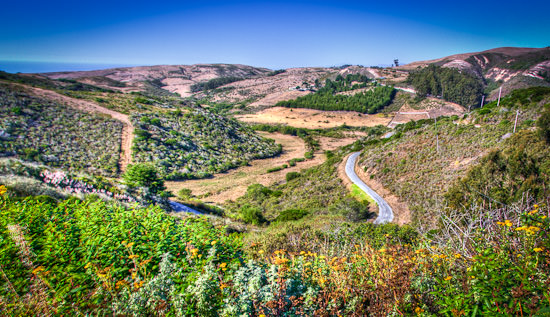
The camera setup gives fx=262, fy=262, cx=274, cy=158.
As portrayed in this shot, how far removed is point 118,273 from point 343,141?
60610 millimetres

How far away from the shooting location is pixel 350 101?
9281 cm

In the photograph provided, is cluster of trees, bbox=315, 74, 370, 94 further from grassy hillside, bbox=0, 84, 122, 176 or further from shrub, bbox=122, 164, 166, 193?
shrub, bbox=122, 164, 166, 193

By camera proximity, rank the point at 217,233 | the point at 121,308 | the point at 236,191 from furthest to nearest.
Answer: the point at 236,191 < the point at 217,233 < the point at 121,308

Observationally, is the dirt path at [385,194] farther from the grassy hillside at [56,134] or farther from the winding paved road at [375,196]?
the grassy hillside at [56,134]

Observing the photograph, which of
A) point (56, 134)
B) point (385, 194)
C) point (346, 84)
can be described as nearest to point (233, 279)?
point (385, 194)

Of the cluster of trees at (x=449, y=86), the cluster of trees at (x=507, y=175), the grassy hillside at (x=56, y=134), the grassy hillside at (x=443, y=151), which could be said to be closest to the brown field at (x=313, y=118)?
the cluster of trees at (x=449, y=86)

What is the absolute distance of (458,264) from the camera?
4051 mm

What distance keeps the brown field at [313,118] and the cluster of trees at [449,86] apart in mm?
17932

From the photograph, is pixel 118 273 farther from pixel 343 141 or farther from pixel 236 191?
pixel 343 141

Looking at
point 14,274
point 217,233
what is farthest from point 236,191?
point 14,274

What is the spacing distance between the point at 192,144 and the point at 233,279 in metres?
42.2

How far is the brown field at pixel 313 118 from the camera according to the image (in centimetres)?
7800

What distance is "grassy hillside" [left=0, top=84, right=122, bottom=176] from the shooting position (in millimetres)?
28391

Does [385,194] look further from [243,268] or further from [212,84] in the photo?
[212,84]
